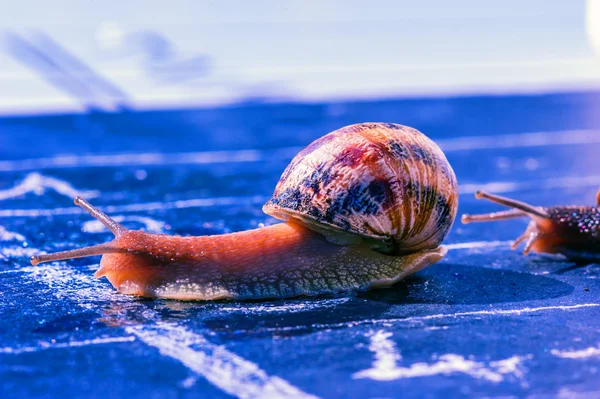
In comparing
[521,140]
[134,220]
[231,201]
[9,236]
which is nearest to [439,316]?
[134,220]

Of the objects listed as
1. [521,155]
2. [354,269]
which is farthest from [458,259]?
[521,155]

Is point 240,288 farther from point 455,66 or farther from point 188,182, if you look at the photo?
point 455,66

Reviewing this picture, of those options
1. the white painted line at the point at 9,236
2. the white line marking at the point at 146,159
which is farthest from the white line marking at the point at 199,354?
the white line marking at the point at 146,159

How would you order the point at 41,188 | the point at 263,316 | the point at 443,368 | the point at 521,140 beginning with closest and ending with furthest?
1. the point at 443,368
2. the point at 263,316
3. the point at 41,188
4. the point at 521,140

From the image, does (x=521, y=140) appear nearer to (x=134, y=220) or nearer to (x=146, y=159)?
(x=146, y=159)

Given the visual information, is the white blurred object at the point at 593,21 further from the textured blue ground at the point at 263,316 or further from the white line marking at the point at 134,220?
the white line marking at the point at 134,220

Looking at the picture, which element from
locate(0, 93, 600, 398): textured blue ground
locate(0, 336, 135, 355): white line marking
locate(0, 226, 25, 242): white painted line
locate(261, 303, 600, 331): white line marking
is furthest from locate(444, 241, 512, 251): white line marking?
locate(0, 226, 25, 242): white painted line
